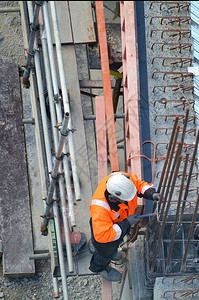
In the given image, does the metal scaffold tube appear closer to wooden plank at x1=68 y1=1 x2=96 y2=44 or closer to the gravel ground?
wooden plank at x1=68 y1=1 x2=96 y2=44

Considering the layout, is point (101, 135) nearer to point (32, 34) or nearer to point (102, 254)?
point (32, 34)

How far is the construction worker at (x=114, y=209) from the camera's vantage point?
948 cm

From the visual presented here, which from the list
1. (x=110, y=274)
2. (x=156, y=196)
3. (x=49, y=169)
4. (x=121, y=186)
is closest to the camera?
(x=121, y=186)

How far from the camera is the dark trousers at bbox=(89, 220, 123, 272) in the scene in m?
9.83

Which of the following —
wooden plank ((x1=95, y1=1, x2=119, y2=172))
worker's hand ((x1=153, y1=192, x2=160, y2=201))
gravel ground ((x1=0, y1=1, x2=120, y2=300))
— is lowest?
gravel ground ((x1=0, y1=1, x2=120, y2=300))

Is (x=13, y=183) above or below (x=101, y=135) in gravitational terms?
below

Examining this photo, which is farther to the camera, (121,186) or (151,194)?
(151,194)

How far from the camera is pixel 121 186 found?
9.40 m

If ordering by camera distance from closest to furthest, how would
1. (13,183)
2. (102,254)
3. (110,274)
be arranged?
1. (102,254)
2. (110,274)
3. (13,183)

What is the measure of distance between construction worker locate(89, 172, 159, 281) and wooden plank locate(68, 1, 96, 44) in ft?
13.0

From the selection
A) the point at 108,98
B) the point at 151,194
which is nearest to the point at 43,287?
the point at 151,194

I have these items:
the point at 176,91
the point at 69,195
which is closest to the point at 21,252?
the point at 69,195

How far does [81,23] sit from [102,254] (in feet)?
18.5

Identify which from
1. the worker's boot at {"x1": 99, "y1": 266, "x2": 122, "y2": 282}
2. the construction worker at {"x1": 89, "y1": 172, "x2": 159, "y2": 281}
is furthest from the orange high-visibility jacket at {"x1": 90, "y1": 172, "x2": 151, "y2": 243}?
the worker's boot at {"x1": 99, "y1": 266, "x2": 122, "y2": 282}
